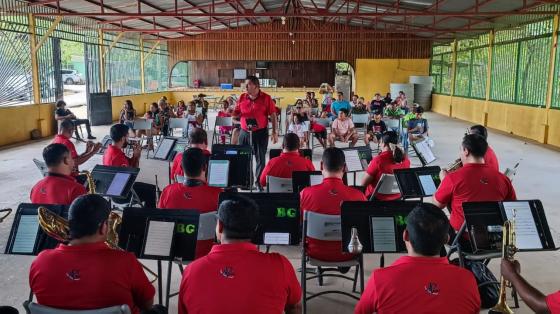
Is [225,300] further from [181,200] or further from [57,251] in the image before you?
[181,200]

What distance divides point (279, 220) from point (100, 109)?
1452 centimetres

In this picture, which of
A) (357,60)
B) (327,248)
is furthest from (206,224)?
(357,60)

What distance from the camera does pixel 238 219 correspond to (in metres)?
2.10

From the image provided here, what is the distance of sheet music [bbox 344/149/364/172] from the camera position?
16.6 ft

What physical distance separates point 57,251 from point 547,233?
276 centimetres

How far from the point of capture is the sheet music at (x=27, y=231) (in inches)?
115

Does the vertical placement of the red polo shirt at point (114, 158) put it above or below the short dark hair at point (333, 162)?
below

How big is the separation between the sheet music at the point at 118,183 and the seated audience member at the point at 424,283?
2727 mm

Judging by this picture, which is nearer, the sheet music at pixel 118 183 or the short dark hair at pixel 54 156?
the short dark hair at pixel 54 156

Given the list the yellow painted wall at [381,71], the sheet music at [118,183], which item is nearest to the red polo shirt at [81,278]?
the sheet music at [118,183]

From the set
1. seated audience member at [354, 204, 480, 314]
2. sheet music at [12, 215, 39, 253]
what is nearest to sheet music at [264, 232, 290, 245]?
seated audience member at [354, 204, 480, 314]

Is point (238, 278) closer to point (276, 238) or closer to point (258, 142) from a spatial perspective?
point (276, 238)

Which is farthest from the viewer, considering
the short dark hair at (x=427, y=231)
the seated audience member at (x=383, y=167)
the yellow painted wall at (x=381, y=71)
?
the yellow painted wall at (x=381, y=71)

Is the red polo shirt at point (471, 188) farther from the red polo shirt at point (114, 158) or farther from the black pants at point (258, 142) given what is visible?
the black pants at point (258, 142)
